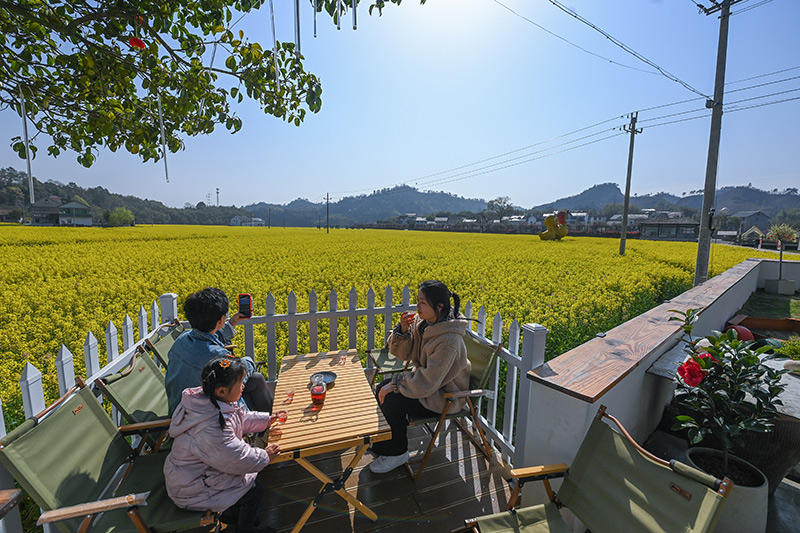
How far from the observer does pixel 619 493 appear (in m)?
1.73

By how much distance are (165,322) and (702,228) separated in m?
10.1

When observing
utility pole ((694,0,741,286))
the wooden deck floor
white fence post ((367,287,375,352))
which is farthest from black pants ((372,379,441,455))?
utility pole ((694,0,741,286))

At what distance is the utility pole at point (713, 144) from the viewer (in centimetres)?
736

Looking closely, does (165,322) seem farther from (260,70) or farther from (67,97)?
(260,70)

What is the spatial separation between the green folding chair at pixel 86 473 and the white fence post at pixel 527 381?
195cm

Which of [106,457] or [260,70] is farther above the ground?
[260,70]

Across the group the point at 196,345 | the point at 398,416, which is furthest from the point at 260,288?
the point at 398,416

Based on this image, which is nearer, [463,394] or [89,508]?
[89,508]

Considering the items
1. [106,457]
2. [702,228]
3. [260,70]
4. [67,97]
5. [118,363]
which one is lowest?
[106,457]

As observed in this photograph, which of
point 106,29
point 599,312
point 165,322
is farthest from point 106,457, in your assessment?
point 599,312

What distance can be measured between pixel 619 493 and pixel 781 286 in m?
14.0

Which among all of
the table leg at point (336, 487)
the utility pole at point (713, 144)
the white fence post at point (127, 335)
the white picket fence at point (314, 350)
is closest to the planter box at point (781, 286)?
the utility pole at point (713, 144)

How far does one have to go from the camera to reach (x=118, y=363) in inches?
99.9

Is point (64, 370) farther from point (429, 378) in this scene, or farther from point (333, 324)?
point (333, 324)
